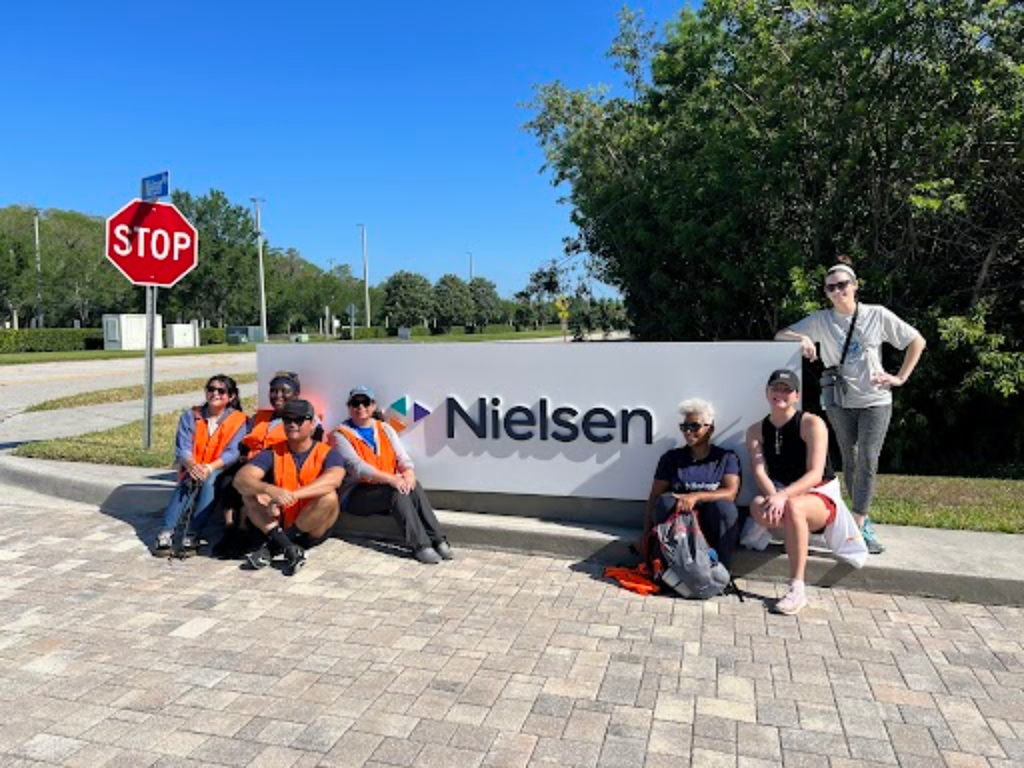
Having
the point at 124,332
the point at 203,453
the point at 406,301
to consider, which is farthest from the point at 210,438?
the point at 406,301

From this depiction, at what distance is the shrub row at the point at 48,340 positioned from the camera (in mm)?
35469

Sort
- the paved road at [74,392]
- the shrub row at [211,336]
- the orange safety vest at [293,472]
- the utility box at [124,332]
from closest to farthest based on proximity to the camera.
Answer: the orange safety vest at [293,472]
the paved road at [74,392]
the utility box at [124,332]
the shrub row at [211,336]

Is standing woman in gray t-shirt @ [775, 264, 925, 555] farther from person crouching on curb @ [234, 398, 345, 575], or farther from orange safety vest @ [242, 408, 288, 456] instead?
orange safety vest @ [242, 408, 288, 456]

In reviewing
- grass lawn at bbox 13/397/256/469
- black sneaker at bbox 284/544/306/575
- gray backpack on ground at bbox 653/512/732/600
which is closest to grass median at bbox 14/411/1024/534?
grass lawn at bbox 13/397/256/469

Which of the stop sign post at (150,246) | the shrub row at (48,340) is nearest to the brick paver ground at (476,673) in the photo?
the stop sign post at (150,246)

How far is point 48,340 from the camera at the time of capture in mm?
37500

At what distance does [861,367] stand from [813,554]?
1.09 m

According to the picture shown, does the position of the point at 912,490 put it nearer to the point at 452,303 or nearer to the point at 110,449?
the point at 110,449

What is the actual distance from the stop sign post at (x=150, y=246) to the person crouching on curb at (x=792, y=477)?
221 inches

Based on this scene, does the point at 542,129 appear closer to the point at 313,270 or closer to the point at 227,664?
the point at 227,664

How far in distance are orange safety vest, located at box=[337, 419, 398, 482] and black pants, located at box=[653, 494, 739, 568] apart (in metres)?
1.80

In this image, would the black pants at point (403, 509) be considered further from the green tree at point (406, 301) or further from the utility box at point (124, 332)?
the green tree at point (406, 301)

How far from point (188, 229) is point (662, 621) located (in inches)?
245

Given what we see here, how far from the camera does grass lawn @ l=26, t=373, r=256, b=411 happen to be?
42.9 feet
